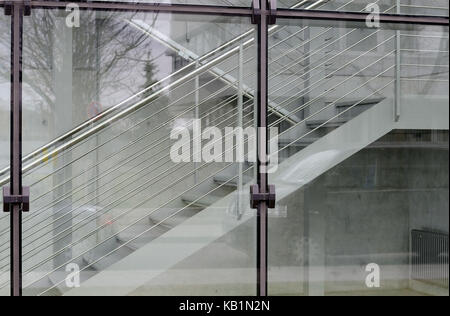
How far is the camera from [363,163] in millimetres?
3898

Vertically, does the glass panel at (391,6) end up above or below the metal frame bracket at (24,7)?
above

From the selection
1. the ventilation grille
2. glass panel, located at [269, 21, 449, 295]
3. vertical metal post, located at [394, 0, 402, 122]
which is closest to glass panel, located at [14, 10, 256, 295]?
glass panel, located at [269, 21, 449, 295]

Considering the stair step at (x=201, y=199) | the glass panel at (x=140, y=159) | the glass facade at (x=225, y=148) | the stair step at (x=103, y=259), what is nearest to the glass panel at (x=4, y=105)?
the glass facade at (x=225, y=148)

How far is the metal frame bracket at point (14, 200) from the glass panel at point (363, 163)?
1.40 meters

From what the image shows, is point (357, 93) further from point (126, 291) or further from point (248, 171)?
point (126, 291)

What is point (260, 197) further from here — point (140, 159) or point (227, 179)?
point (140, 159)

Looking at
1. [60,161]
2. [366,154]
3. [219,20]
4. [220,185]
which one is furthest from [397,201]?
[60,161]

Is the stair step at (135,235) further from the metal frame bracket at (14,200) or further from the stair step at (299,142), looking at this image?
the stair step at (299,142)

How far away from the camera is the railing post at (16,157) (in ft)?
11.7

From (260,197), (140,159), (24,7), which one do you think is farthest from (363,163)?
(24,7)

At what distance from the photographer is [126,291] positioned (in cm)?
373

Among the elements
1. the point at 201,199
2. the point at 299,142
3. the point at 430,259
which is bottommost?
the point at 430,259

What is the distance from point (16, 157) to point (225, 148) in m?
1.16

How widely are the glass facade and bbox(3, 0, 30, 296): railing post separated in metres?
0.01
